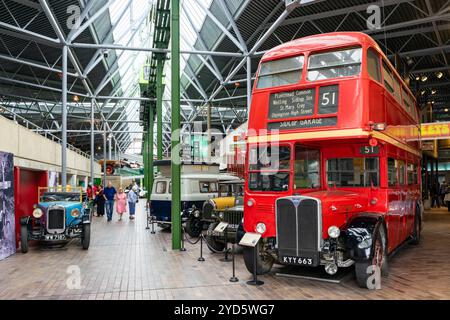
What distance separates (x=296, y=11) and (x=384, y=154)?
12.2 m

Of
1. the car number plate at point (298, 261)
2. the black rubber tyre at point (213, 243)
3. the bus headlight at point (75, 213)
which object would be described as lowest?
the black rubber tyre at point (213, 243)

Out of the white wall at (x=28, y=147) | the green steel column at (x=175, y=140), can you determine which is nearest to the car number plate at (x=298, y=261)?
the green steel column at (x=175, y=140)

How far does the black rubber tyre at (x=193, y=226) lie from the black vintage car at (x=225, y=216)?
1062mm

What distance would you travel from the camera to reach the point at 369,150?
7230 millimetres

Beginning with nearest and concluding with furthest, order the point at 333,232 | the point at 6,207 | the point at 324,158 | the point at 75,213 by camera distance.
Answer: the point at 333,232, the point at 324,158, the point at 6,207, the point at 75,213

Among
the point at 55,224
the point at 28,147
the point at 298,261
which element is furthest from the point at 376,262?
the point at 28,147

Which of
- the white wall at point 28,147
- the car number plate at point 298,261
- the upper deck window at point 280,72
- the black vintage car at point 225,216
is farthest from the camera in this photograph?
the white wall at point 28,147

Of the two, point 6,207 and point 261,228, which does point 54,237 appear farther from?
point 261,228

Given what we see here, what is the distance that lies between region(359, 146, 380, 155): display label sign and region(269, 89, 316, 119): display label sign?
1402mm

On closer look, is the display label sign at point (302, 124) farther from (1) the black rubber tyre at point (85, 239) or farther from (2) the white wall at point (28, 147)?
(2) the white wall at point (28, 147)

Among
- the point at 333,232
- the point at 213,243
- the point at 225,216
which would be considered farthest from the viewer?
the point at 213,243

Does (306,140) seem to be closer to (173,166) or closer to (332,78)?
(332,78)

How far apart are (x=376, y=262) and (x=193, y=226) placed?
23.4 ft

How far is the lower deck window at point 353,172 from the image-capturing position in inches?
284
